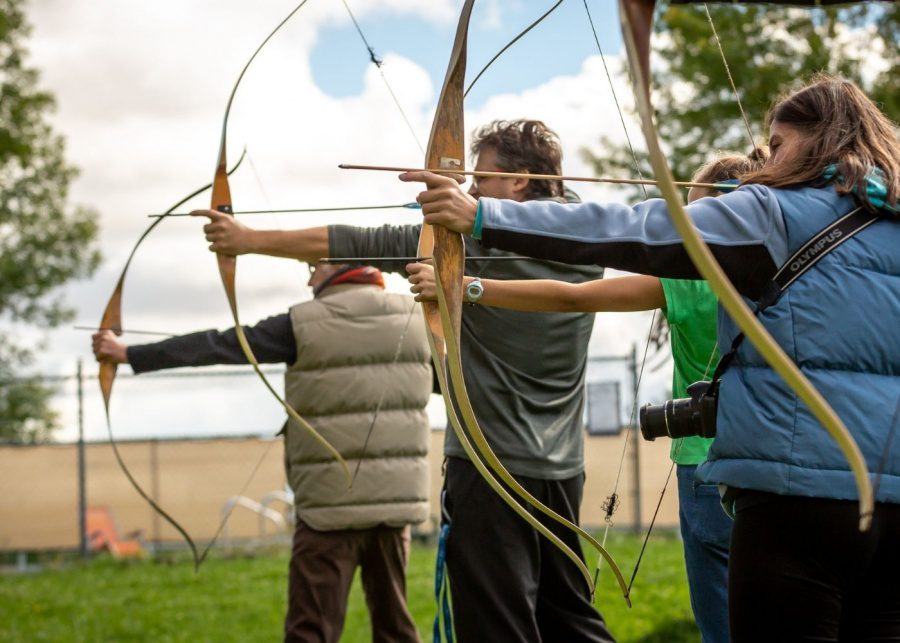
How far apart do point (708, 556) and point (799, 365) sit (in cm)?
94

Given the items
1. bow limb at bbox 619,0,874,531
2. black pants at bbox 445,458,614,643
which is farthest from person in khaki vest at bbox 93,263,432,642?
bow limb at bbox 619,0,874,531

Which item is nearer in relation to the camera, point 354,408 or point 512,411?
point 512,411

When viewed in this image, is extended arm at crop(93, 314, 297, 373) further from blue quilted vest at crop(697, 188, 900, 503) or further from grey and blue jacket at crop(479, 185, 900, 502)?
blue quilted vest at crop(697, 188, 900, 503)

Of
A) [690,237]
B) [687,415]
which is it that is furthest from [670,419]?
[690,237]

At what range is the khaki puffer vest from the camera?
11.4ft

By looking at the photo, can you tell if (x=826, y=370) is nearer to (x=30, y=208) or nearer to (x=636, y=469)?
(x=636, y=469)

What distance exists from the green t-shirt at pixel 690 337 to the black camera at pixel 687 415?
12.2 inches

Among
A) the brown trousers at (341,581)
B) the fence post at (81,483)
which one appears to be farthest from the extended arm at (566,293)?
the fence post at (81,483)

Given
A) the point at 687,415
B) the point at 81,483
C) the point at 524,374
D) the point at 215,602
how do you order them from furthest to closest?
the point at 81,483, the point at 215,602, the point at 524,374, the point at 687,415

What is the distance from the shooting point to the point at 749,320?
1516 mm

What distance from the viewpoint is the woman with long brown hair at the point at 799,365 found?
169cm

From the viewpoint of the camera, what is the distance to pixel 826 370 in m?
1.72

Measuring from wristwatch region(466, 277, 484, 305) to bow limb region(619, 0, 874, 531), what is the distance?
0.81 m

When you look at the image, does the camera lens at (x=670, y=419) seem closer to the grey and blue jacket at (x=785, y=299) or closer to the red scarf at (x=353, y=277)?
the grey and blue jacket at (x=785, y=299)
